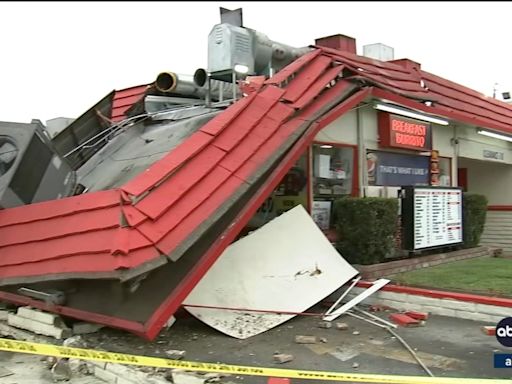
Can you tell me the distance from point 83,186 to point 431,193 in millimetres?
6232

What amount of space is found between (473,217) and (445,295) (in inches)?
203

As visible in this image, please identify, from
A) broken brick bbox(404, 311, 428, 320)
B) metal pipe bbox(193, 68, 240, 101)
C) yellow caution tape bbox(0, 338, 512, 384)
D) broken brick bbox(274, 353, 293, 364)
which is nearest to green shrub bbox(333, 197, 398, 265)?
broken brick bbox(404, 311, 428, 320)

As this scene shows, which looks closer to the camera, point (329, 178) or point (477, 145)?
point (329, 178)

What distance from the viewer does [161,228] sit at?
5906 millimetres

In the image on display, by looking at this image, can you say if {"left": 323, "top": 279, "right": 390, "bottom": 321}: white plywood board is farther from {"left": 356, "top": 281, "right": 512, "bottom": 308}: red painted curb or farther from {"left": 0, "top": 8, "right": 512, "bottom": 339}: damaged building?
{"left": 0, "top": 8, "right": 512, "bottom": 339}: damaged building

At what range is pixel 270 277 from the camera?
23.3 feet

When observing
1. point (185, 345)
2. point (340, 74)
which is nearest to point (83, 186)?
point (185, 345)

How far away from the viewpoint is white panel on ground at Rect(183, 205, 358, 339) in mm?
6600

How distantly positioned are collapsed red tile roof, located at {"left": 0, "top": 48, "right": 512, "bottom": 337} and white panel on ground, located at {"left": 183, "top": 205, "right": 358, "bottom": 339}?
0.66 m

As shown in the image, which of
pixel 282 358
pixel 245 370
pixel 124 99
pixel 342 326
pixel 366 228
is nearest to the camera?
pixel 245 370

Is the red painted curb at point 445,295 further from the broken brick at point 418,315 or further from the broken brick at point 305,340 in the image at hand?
the broken brick at point 305,340

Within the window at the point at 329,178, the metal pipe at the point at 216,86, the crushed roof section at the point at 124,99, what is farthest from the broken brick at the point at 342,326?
the crushed roof section at the point at 124,99

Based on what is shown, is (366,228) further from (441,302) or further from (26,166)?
(26,166)

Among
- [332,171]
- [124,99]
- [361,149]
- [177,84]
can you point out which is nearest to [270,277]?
[332,171]
